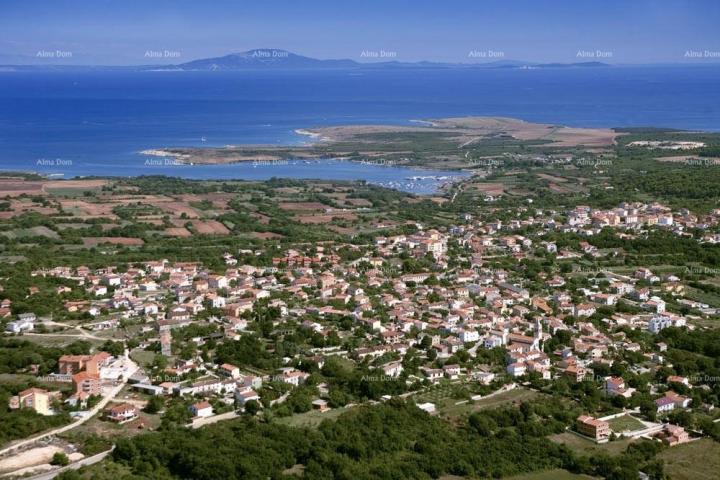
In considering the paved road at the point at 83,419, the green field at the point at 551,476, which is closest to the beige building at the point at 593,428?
the green field at the point at 551,476

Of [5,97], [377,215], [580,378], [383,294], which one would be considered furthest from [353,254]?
[5,97]

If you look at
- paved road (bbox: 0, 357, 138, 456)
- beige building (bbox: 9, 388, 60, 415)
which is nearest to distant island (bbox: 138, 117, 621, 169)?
paved road (bbox: 0, 357, 138, 456)

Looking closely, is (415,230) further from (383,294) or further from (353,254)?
(383,294)

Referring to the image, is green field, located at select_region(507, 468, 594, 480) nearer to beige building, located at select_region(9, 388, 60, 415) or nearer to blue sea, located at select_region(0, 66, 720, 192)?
beige building, located at select_region(9, 388, 60, 415)

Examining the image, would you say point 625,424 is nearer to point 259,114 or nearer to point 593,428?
point 593,428

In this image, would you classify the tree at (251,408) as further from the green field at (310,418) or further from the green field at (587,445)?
the green field at (587,445)
